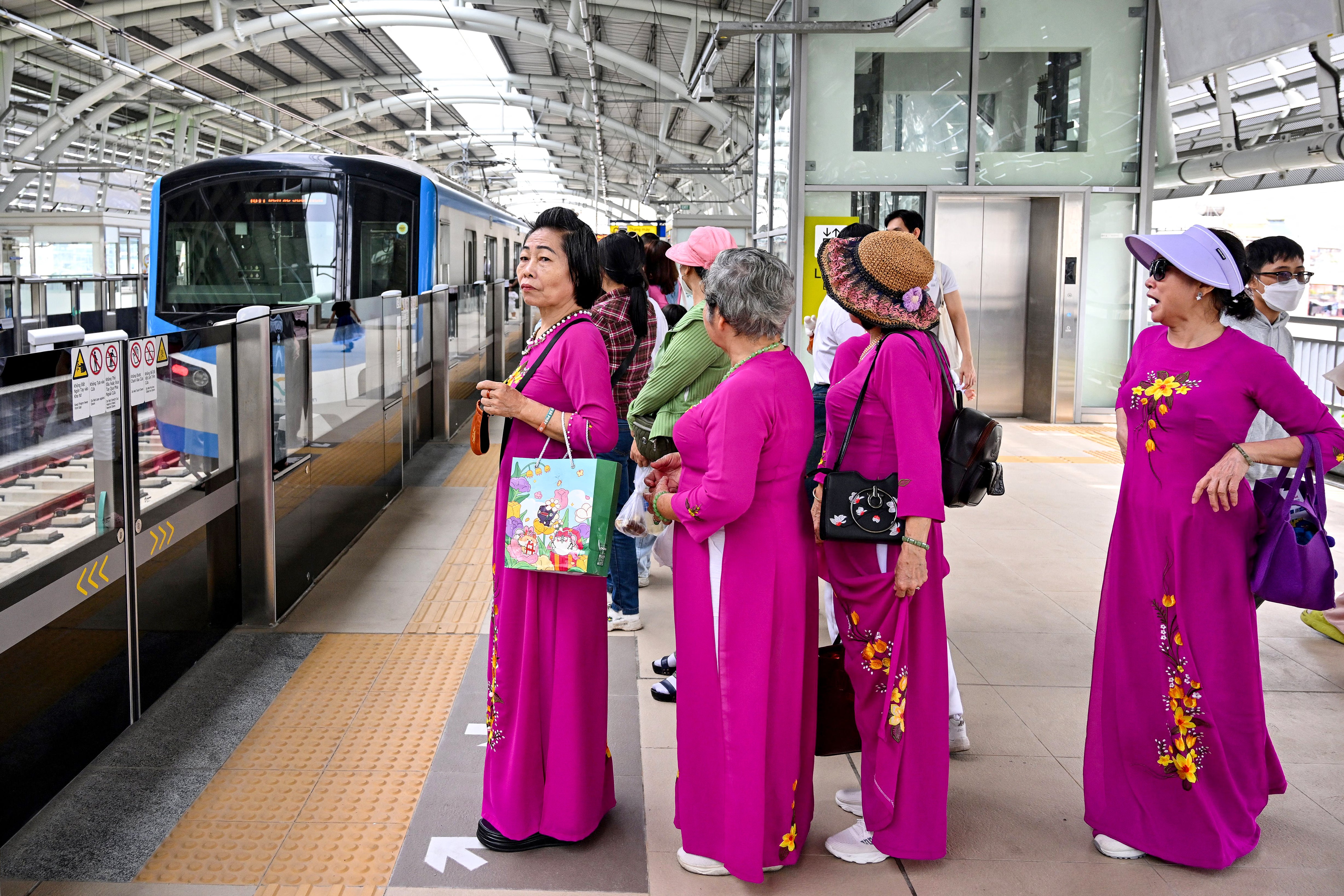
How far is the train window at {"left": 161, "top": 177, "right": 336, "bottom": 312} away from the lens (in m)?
9.53

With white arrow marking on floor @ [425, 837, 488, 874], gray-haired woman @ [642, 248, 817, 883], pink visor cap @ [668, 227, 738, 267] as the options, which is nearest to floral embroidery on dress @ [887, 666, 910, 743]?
gray-haired woman @ [642, 248, 817, 883]

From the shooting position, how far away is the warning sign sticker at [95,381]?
9.34 feet

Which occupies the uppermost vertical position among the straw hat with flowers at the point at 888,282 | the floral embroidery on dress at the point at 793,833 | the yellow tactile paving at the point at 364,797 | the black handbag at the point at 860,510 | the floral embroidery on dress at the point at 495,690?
the straw hat with flowers at the point at 888,282

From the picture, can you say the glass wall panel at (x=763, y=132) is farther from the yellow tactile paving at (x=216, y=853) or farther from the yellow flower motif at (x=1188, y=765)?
the yellow tactile paving at (x=216, y=853)

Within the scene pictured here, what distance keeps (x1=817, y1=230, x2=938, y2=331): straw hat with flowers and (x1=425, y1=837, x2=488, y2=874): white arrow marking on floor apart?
1609 millimetres

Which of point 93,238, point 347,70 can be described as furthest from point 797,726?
Result: point 347,70

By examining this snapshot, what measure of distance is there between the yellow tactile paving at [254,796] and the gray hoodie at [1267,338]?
338 cm

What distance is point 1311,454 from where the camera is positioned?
2.56 m

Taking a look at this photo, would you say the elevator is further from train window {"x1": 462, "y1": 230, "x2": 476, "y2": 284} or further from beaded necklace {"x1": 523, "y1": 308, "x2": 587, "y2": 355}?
beaded necklace {"x1": 523, "y1": 308, "x2": 587, "y2": 355}

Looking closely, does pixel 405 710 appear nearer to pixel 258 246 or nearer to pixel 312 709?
pixel 312 709

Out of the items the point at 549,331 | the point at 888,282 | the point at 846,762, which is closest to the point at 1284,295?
the point at 888,282

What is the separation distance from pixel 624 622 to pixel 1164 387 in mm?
2448

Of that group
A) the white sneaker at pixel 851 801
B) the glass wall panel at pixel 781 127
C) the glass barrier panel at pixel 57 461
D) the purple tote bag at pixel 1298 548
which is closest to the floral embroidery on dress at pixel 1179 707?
the purple tote bag at pixel 1298 548

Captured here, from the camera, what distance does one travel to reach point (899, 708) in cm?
263
